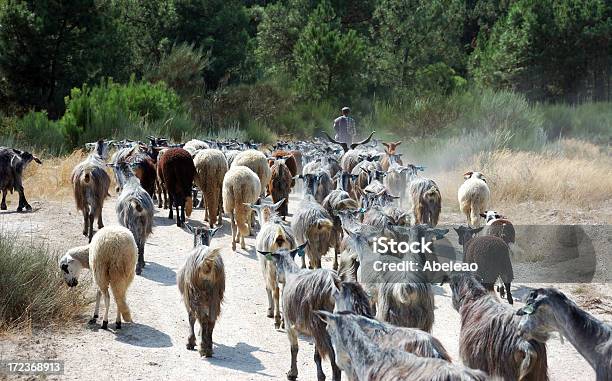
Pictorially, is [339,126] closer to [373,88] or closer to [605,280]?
[605,280]

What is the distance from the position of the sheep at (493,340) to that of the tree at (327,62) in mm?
29913

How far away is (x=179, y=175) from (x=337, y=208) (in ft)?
13.2

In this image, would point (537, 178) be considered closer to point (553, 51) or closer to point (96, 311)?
point (96, 311)

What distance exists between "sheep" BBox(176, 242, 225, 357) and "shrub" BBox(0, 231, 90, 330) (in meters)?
1.65

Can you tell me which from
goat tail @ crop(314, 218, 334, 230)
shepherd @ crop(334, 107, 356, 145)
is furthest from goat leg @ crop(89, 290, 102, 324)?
shepherd @ crop(334, 107, 356, 145)

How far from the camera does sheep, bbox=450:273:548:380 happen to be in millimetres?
5875

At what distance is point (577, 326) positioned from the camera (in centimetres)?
521

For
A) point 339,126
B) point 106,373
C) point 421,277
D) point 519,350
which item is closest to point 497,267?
point 421,277

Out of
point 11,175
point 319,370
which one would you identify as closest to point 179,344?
point 319,370

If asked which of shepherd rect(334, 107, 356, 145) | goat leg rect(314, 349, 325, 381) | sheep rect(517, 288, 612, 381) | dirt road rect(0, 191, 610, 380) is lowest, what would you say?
dirt road rect(0, 191, 610, 380)

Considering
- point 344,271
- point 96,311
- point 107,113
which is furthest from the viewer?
point 107,113

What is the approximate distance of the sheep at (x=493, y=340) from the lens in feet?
19.3

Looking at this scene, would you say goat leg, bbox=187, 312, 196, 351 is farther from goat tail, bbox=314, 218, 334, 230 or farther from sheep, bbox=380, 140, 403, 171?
sheep, bbox=380, 140, 403, 171

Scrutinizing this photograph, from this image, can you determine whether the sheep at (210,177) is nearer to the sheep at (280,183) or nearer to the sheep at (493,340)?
the sheep at (280,183)
